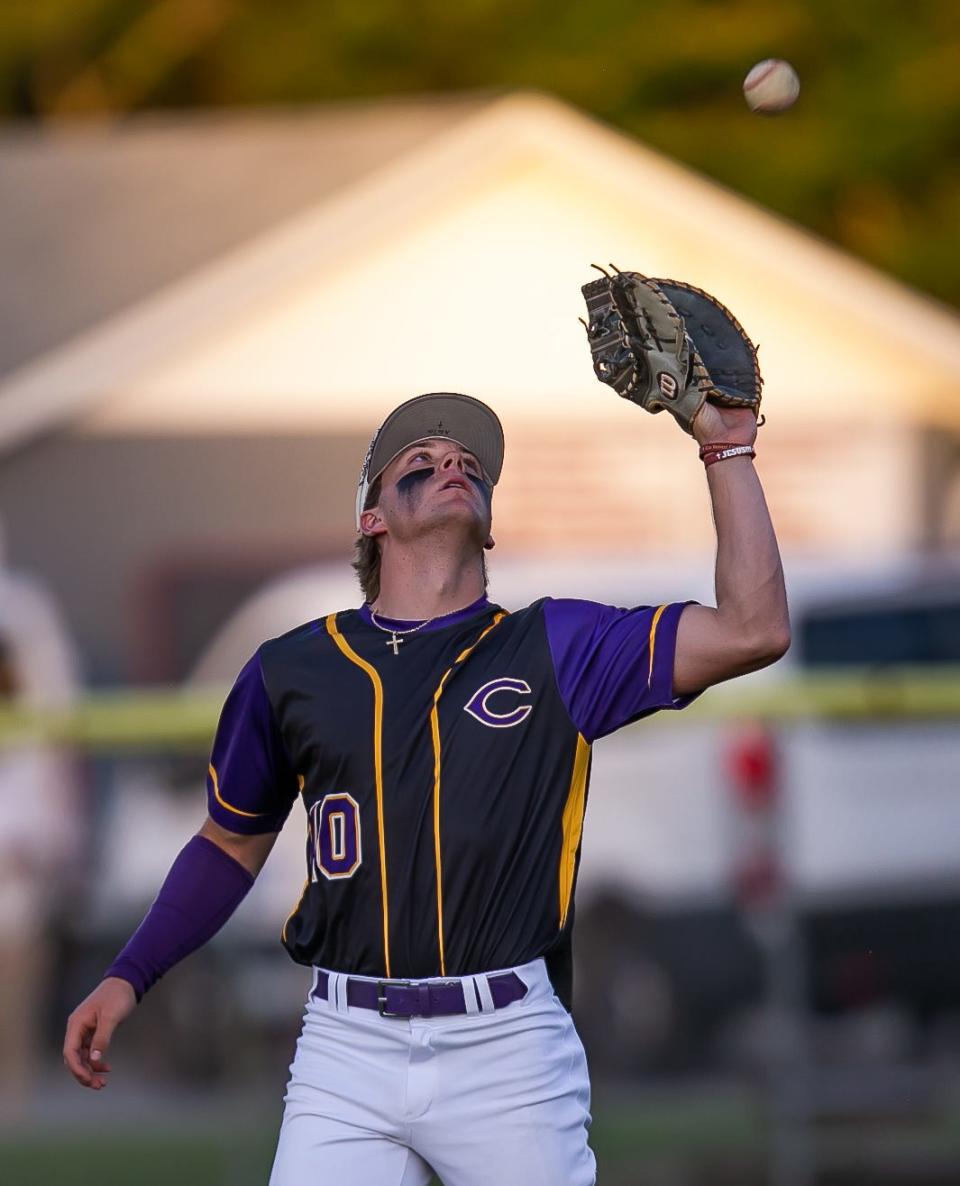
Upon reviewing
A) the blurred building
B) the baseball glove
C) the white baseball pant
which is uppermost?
the blurred building

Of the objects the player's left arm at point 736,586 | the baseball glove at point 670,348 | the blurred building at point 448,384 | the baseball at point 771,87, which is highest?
the blurred building at point 448,384

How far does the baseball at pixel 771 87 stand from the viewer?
15.5 ft

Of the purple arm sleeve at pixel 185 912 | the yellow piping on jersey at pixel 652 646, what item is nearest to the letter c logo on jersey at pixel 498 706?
the yellow piping on jersey at pixel 652 646

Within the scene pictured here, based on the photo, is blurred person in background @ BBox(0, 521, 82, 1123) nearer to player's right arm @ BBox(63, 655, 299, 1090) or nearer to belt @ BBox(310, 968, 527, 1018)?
player's right arm @ BBox(63, 655, 299, 1090)

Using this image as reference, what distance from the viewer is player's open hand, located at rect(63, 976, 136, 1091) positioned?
157 inches

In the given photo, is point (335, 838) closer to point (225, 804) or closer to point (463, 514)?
point (225, 804)

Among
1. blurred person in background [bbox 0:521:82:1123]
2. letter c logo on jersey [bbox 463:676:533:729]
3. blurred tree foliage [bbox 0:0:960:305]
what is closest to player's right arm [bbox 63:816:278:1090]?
letter c logo on jersey [bbox 463:676:533:729]

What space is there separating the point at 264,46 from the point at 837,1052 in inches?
817

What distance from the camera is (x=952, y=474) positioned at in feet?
49.9

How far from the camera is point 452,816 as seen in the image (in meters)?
3.80

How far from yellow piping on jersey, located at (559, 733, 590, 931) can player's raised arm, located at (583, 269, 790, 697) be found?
232 millimetres

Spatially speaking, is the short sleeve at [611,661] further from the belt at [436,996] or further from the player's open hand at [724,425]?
the belt at [436,996]

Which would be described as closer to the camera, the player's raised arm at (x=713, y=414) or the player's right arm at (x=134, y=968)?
the player's raised arm at (x=713, y=414)

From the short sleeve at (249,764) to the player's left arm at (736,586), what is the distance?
84 cm
